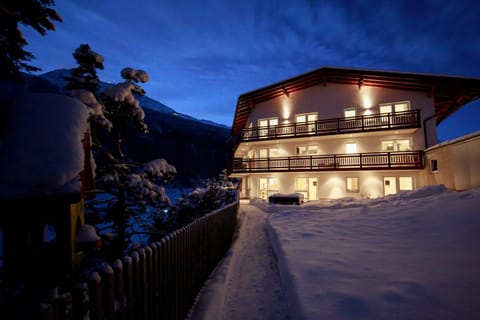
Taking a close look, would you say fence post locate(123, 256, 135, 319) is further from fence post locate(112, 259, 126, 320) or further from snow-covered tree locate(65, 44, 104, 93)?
snow-covered tree locate(65, 44, 104, 93)

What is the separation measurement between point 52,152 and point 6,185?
24.0 inches

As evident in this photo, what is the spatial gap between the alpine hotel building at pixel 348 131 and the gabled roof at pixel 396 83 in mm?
66

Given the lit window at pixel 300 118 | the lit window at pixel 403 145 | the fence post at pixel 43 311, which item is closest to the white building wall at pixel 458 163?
the lit window at pixel 403 145

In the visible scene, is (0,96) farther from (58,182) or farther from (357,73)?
(357,73)

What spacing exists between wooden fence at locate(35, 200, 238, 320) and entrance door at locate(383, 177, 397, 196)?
62.2ft

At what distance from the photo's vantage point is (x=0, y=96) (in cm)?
333

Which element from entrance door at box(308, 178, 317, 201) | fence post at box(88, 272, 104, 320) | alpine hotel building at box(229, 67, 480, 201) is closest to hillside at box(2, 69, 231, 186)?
alpine hotel building at box(229, 67, 480, 201)

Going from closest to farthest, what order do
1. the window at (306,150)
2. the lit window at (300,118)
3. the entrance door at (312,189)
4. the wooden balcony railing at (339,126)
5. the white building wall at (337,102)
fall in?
the wooden balcony railing at (339,126) < the white building wall at (337,102) < the entrance door at (312,189) < the window at (306,150) < the lit window at (300,118)

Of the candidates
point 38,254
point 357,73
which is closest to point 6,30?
point 38,254

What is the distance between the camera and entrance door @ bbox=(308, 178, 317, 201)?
21.3 metres

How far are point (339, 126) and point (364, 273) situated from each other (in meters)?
18.4

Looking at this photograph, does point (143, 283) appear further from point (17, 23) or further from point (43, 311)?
point (17, 23)

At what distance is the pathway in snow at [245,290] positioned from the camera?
4055 mm

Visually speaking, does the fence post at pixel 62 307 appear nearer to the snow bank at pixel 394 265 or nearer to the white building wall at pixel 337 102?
the snow bank at pixel 394 265
